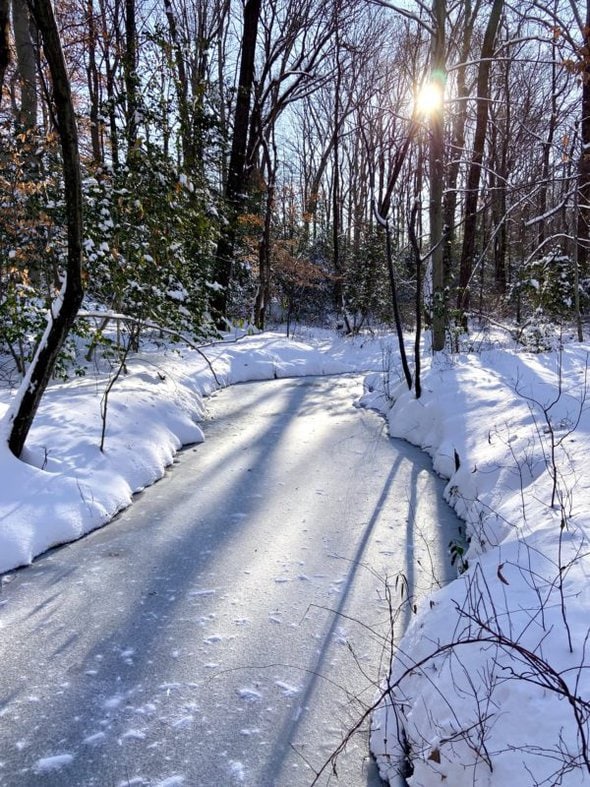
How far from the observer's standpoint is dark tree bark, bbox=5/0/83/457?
10.9 ft

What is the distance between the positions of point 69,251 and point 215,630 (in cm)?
268

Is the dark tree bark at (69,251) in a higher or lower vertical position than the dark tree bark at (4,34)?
lower

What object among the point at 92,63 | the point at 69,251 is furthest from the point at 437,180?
the point at 92,63

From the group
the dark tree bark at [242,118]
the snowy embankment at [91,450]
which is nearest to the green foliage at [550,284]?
the dark tree bark at [242,118]

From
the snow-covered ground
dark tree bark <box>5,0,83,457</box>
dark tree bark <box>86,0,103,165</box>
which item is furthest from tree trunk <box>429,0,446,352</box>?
dark tree bark <box>86,0,103,165</box>

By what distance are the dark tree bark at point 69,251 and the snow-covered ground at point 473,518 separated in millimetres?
340

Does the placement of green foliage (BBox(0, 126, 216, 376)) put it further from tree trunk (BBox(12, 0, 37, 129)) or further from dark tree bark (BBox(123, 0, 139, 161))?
tree trunk (BBox(12, 0, 37, 129))

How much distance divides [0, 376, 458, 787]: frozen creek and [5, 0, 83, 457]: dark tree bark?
1.06 m

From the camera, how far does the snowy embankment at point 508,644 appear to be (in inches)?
66.7

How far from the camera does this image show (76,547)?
3637mm

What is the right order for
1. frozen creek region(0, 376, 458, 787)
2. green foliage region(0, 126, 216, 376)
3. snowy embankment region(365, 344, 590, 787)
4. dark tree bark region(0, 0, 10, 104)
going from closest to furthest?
snowy embankment region(365, 344, 590, 787), frozen creek region(0, 376, 458, 787), dark tree bark region(0, 0, 10, 104), green foliage region(0, 126, 216, 376)

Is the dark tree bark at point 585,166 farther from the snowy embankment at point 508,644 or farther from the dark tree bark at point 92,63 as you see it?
the dark tree bark at point 92,63

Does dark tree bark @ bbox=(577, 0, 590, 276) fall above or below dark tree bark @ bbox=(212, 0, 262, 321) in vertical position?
below

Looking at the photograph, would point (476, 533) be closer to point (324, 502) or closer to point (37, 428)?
point (324, 502)
